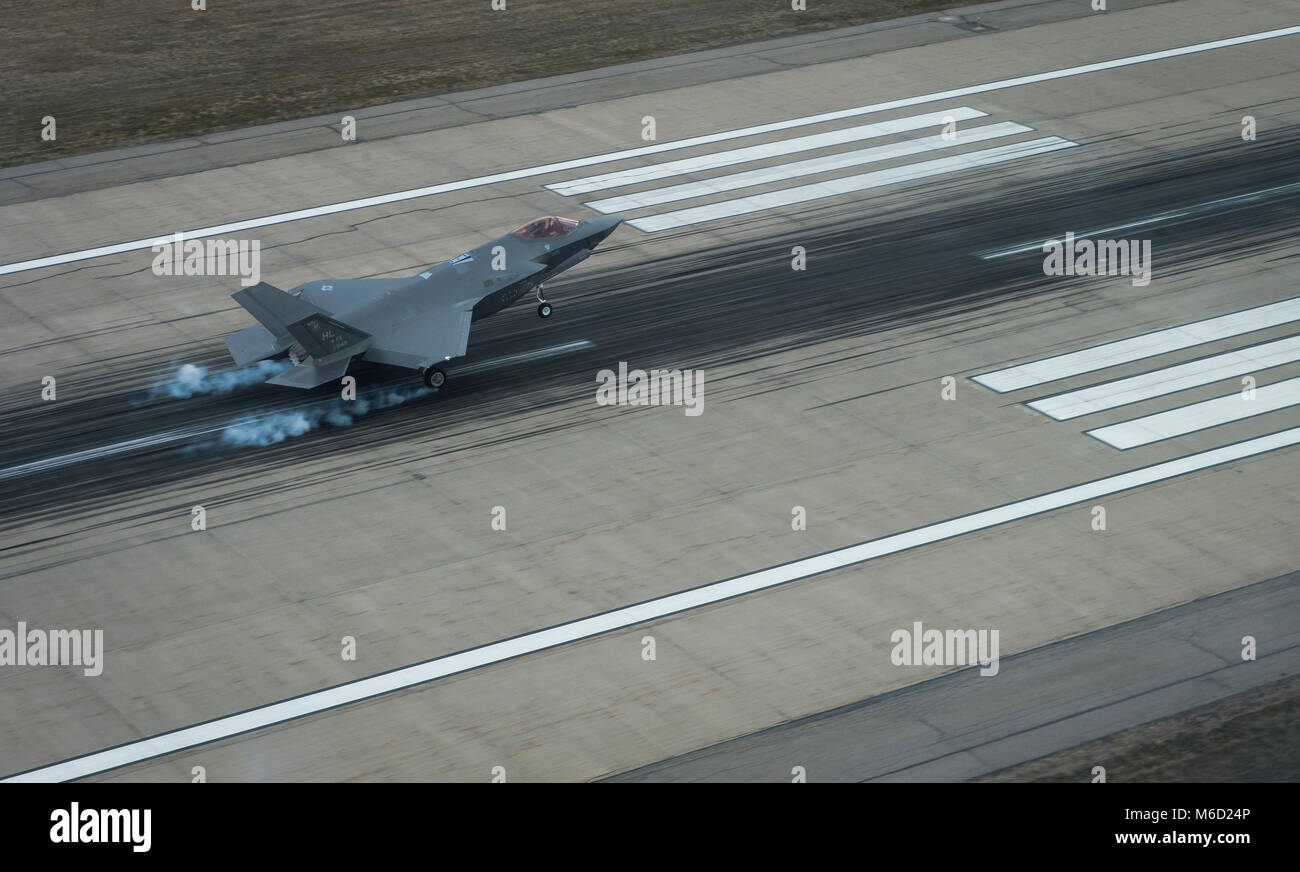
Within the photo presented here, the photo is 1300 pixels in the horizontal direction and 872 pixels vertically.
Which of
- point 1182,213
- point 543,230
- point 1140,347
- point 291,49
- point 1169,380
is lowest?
point 1169,380

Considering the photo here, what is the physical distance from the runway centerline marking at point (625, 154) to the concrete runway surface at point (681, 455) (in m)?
0.24

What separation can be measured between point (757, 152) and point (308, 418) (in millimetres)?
18330

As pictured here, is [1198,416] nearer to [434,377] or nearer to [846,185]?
[846,185]

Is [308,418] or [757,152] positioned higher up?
[757,152]

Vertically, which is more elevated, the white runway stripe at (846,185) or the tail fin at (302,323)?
the white runway stripe at (846,185)

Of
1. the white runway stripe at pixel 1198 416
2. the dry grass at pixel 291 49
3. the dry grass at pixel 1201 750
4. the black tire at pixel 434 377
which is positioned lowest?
the dry grass at pixel 1201 750

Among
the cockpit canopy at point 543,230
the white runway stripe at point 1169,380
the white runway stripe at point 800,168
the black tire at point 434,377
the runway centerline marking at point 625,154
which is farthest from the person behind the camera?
the white runway stripe at point 800,168

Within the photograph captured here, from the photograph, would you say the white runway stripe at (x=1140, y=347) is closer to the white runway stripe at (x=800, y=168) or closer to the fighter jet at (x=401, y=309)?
the fighter jet at (x=401, y=309)

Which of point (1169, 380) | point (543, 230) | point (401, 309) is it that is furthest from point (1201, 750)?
point (543, 230)

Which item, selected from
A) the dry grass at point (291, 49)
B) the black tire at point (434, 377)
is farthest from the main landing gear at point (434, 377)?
the dry grass at point (291, 49)

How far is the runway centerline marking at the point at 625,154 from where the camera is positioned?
39125 mm

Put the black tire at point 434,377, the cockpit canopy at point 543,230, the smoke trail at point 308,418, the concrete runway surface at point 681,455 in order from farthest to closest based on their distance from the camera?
1. the cockpit canopy at point 543,230
2. the black tire at point 434,377
3. the smoke trail at point 308,418
4. the concrete runway surface at point 681,455

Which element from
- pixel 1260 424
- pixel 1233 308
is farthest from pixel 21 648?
pixel 1233 308

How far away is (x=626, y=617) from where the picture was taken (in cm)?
2522
